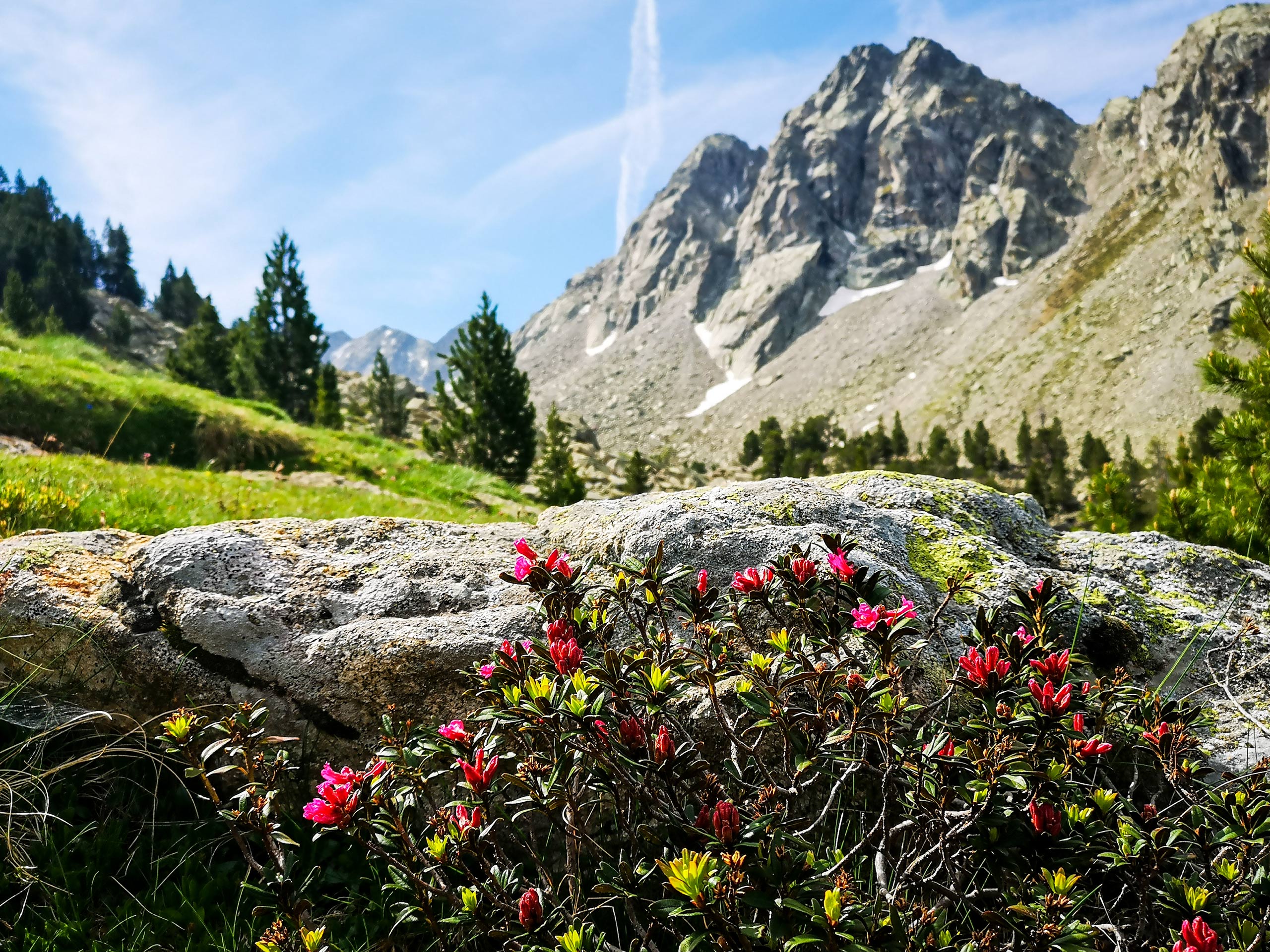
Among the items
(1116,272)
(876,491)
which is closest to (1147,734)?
(876,491)

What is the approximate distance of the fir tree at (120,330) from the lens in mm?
59656

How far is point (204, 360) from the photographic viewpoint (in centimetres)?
4619

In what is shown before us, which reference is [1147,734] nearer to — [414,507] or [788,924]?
[788,924]

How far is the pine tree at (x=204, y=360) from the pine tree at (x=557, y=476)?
24.1m

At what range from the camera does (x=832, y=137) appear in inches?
7264

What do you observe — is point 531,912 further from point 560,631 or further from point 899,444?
point 899,444

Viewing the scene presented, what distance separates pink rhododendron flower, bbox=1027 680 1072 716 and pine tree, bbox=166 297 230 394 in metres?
52.2

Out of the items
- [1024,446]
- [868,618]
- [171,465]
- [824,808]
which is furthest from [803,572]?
[1024,446]

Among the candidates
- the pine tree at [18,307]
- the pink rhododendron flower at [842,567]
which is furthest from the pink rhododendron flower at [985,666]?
the pine tree at [18,307]

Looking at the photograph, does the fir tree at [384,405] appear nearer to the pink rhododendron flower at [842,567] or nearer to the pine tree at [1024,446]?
the pink rhododendron flower at [842,567]

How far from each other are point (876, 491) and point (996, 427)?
98175mm

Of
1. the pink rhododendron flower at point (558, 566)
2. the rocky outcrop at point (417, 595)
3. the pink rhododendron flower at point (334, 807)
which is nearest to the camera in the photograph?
the pink rhododendron flower at point (334, 807)

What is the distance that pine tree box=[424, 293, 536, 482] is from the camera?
118 feet

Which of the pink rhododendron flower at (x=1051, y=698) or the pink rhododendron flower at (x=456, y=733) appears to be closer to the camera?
the pink rhododendron flower at (x=1051, y=698)
